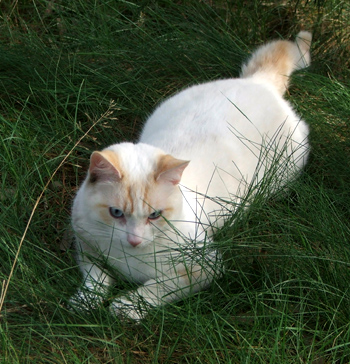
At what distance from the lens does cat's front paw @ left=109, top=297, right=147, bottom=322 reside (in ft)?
7.93

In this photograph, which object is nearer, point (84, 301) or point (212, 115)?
point (84, 301)

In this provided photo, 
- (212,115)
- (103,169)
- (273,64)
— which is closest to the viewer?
(103,169)

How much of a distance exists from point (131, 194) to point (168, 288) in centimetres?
42

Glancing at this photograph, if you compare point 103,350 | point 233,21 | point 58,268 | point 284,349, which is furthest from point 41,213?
point 233,21

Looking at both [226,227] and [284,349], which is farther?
[226,227]

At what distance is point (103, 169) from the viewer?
2416mm

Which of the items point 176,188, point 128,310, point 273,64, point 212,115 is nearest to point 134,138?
point 212,115

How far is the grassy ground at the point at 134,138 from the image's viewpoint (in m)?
2.34

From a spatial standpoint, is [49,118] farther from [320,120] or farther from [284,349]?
[284,349]

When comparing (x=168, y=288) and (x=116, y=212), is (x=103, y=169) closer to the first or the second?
(x=116, y=212)

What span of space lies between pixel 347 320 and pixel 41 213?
5.12 feet

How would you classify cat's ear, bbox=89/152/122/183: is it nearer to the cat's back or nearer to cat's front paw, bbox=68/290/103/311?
cat's front paw, bbox=68/290/103/311

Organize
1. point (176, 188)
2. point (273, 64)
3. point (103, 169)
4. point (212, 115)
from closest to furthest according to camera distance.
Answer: point (103, 169) → point (176, 188) → point (212, 115) → point (273, 64)

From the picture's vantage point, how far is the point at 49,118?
3.67 m
